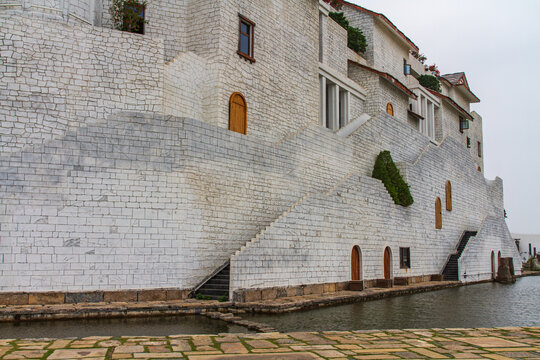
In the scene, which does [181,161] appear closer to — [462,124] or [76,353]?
[76,353]

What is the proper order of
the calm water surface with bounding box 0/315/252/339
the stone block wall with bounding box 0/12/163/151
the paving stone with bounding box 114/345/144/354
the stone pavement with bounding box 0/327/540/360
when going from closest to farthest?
the stone pavement with bounding box 0/327/540/360, the paving stone with bounding box 114/345/144/354, the calm water surface with bounding box 0/315/252/339, the stone block wall with bounding box 0/12/163/151

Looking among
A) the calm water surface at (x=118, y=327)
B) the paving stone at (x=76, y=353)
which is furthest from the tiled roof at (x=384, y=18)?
the paving stone at (x=76, y=353)

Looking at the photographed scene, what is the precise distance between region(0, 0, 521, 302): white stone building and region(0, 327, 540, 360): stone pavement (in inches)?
223

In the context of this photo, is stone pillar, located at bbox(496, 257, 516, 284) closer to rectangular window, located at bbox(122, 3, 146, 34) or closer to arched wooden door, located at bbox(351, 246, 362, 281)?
arched wooden door, located at bbox(351, 246, 362, 281)

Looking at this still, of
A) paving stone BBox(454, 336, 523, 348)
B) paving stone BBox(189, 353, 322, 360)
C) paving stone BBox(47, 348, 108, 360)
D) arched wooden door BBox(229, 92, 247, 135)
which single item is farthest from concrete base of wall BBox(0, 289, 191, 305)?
paving stone BBox(454, 336, 523, 348)

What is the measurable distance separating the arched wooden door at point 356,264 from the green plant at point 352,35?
50.3 feet

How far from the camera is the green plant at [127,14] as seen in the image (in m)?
16.8

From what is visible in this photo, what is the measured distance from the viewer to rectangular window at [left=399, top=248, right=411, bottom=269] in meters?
22.2

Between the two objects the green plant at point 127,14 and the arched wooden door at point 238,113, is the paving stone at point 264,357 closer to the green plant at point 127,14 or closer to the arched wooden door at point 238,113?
the arched wooden door at point 238,113

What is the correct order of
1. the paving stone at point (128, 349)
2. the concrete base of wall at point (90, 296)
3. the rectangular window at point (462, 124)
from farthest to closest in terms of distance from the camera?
the rectangular window at point (462, 124) → the concrete base of wall at point (90, 296) → the paving stone at point (128, 349)

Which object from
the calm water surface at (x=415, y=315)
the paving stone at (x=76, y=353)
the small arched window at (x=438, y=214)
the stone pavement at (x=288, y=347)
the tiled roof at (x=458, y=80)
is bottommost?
the calm water surface at (x=415, y=315)

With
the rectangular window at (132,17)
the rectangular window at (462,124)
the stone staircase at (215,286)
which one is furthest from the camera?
the rectangular window at (462,124)

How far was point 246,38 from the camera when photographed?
18.6m

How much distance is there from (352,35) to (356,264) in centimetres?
1616
